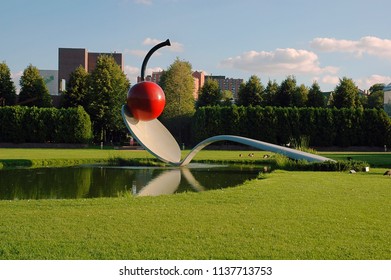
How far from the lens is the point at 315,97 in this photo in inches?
1699

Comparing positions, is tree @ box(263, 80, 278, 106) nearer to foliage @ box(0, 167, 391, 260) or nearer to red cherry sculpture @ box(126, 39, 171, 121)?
red cherry sculpture @ box(126, 39, 171, 121)

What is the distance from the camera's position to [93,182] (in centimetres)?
1330

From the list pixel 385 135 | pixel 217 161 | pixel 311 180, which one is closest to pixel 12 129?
pixel 217 161

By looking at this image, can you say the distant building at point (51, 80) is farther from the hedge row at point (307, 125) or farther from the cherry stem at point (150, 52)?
the cherry stem at point (150, 52)

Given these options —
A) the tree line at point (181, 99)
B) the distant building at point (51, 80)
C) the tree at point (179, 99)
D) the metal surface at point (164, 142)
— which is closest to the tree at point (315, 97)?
the tree line at point (181, 99)

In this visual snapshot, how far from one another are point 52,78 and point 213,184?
64.2 meters

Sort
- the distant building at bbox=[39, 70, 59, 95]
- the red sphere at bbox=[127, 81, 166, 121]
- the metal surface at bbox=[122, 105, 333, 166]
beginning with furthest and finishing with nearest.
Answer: the distant building at bbox=[39, 70, 59, 95] < the metal surface at bbox=[122, 105, 333, 166] < the red sphere at bbox=[127, 81, 166, 121]

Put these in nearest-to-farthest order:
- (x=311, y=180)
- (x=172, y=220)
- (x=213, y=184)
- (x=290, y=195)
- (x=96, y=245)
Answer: (x=96, y=245), (x=172, y=220), (x=290, y=195), (x=311, y=180), (x=213, y=184)

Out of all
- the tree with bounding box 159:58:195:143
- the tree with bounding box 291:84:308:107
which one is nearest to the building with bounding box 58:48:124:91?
the tree with bounding box 159:58:195:143

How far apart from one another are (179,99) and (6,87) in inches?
614

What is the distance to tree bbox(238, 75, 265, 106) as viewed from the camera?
44.4 metres

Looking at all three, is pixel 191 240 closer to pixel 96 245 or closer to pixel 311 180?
pixel 96 245

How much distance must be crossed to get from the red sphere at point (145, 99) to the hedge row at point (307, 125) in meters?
20.4

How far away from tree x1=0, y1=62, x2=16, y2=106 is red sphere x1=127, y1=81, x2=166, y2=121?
99.3ft
